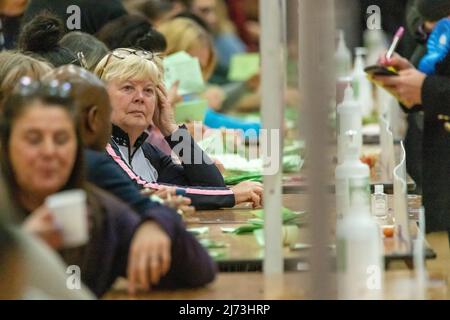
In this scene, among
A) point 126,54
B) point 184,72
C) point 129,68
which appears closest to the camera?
point 129,68

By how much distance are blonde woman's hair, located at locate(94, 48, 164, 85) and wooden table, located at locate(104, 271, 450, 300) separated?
2.49 ft

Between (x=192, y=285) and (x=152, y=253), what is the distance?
12 cm

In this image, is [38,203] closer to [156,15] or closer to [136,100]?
[136,100]

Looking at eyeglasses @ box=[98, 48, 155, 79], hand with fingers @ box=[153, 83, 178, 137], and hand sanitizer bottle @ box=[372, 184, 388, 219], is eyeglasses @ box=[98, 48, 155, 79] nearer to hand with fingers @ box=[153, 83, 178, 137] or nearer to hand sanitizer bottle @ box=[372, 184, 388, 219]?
hand with fingers @ box=[153, 83, 178, 137]

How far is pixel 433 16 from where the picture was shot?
4258mm

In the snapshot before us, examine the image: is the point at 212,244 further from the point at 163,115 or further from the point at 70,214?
the point at 163,115

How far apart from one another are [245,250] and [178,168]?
0.99 meters

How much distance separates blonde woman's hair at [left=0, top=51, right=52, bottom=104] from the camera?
8.59 feet

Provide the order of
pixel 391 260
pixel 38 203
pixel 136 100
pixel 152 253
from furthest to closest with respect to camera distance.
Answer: pixel 136 100 → pixel 391 260 → pixel 152 253 → pixel 38 203

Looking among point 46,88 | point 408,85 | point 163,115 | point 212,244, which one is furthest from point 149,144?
point 46,88

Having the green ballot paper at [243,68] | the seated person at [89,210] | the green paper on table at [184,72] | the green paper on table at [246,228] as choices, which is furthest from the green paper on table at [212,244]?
the green ballot paper at [243,68]

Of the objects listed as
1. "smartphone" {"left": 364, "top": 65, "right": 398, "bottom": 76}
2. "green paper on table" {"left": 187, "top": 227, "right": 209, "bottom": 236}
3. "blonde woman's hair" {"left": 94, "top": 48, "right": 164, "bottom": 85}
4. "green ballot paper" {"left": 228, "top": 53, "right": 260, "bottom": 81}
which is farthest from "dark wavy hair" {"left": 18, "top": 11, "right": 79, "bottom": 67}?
"green ballot paper" {"left": 228, "top": 53, "right": 260, "bottom": 81}

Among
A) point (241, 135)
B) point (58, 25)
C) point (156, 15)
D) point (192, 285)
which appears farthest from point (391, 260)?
point (156, 15)

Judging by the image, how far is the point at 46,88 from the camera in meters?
2.40
